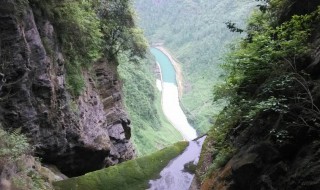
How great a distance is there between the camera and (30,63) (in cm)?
1241

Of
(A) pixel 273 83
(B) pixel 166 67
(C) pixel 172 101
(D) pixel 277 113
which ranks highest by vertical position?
(B) pixel 166 67

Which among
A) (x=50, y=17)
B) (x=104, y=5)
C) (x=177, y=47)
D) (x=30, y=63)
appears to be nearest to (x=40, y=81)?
(x=30, y=63)

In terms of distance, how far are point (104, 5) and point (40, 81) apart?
10.8 meters

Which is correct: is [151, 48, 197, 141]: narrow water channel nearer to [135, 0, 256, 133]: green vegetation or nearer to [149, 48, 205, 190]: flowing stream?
[149, 48, 205, 190]: flowing stream

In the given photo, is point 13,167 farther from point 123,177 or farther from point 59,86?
point 123,177

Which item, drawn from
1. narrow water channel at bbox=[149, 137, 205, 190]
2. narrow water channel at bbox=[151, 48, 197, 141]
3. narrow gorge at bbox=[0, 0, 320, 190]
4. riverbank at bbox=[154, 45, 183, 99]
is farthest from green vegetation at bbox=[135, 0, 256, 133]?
narrow water channel at bbox=[149, 137, 205, 190]

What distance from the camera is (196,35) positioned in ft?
357

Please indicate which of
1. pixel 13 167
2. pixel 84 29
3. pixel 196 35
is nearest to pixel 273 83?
pixel 13 167

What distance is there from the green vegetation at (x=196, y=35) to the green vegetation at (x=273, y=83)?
50.2 m

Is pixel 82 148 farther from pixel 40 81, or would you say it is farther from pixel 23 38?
pixel 23 38

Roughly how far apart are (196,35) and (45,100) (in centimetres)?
9843

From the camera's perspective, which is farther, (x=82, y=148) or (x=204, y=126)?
(x=204, y=126)

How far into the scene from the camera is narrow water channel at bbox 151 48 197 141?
2721 inches

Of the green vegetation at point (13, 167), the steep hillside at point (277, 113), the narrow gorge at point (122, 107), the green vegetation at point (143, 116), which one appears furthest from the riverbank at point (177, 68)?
the green vegetation at point (13, 167)
